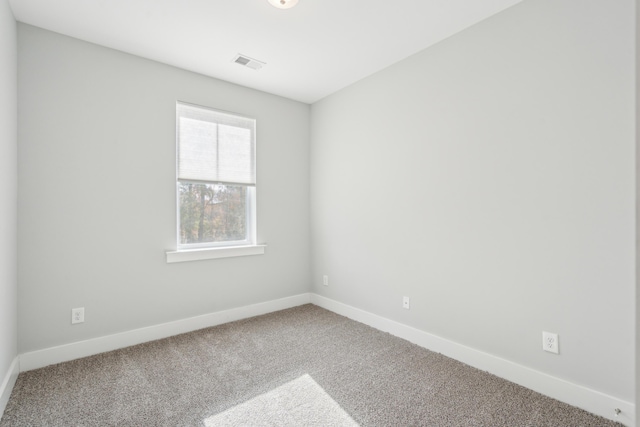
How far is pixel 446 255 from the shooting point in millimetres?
2545

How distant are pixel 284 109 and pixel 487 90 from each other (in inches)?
88.8

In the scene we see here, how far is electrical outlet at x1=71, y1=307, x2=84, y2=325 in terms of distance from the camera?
2.49 metres

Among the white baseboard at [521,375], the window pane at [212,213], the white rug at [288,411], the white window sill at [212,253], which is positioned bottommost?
the white rug at [288,411]

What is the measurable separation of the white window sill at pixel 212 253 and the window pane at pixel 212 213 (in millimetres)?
136

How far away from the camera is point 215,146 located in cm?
327

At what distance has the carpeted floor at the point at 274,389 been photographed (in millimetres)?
1771

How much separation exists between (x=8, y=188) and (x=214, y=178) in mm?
1540

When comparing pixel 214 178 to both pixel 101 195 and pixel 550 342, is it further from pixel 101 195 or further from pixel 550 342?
pixel 550 342

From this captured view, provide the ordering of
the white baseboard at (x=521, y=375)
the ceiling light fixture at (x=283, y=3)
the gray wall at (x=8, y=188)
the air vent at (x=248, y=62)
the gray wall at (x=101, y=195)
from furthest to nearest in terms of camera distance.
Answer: the air vent at (x=248, y=62) < the gray wall at (x=101, y=195) < the ceiling light fixture at (x=283, y=3) < the gray wall at (x=8, y=188) < the white baseboard at (x=521, y=375)

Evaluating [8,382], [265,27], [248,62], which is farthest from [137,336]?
[265,27]

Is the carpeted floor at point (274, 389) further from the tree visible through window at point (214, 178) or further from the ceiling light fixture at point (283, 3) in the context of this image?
the ceiling light fixture at point (283, 3)

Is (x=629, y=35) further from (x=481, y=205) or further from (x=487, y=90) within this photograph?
(x=481, y=205)

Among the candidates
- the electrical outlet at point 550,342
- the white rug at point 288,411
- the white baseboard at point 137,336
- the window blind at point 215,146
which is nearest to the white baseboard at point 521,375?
the electrical outlet at point 550,342

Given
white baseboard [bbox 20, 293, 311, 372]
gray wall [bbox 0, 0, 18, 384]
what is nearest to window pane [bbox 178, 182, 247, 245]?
white baseboard [bbox 20, 293, 311, 372]
